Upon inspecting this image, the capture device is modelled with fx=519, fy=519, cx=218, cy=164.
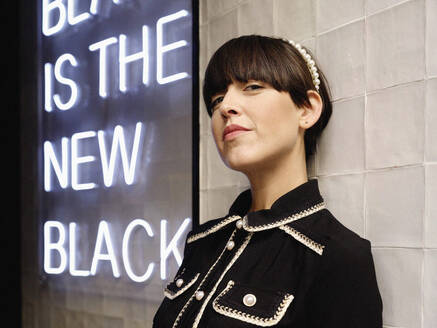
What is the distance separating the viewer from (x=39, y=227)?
102 inches

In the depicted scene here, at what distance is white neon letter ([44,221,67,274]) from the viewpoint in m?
2.39

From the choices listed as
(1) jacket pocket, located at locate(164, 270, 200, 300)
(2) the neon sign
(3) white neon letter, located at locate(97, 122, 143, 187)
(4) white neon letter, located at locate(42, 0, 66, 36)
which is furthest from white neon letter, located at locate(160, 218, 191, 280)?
(4) white neon letter, located at locate(42, 0, 66, 36)

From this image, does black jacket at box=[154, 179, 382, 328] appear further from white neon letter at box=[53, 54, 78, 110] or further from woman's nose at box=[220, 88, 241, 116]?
white neon letter at box=[53, 54, 78, 110]

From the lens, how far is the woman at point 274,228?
1.02m

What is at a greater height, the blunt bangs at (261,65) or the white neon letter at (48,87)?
the white neon letter at (48,87)

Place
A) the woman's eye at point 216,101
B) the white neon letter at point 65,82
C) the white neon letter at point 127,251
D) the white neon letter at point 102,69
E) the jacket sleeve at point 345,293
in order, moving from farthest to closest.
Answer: the white neon letter at point 65,82, the white neon letter at point 102,69, the white neon letter at point 127,251, the woman's eye at point 216,101, the jacket sleeve at point 345,293

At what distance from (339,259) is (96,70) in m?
1.60

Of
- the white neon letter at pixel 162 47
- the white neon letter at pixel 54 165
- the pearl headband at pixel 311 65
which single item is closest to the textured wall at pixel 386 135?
the pearl headband at pixel 311 65

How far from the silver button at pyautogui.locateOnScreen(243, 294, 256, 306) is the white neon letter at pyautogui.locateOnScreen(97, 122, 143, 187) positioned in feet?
3.43

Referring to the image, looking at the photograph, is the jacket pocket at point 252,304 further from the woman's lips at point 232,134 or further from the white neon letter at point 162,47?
the white neon letter at point 162,47

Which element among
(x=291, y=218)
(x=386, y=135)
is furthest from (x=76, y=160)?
(x=386, y=135)

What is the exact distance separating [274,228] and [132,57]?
1.15 metres

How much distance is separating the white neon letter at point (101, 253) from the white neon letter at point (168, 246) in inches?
11.4

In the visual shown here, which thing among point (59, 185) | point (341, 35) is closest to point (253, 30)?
point (341, 35)
